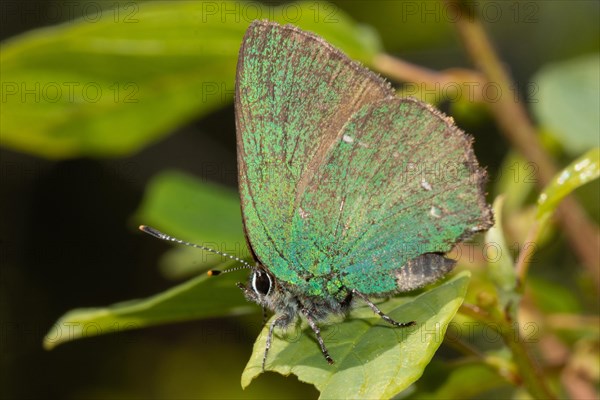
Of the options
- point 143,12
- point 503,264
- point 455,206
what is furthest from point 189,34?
point 503,264

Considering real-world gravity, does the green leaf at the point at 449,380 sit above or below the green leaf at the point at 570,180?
below

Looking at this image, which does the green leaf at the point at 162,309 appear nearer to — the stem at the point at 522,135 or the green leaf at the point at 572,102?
the stem at the point at 522,135

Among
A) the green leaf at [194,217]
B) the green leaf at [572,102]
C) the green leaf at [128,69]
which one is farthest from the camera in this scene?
the green leaf at [194,217]

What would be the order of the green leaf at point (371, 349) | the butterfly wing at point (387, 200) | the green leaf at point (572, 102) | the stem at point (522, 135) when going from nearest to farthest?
the green leaf at point (371, 349)
the butterfly wing at point (387, 200)
the stem at point (522, 135)
the green leaf at point (572, 102)

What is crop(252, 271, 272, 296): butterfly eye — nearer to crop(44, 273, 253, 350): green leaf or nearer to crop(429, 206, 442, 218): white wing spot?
crop(44, 273, 253, 350): green leaf

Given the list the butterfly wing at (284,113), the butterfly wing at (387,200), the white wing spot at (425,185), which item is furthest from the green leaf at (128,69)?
the white wing spot at (425,185)

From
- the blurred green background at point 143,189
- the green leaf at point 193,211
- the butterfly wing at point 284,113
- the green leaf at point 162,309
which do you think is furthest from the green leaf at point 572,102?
the green leaf at point 162,309

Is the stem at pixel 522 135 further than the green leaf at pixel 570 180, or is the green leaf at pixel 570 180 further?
the stem at pixel 522 135

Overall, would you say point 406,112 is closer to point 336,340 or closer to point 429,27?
point 336,340
